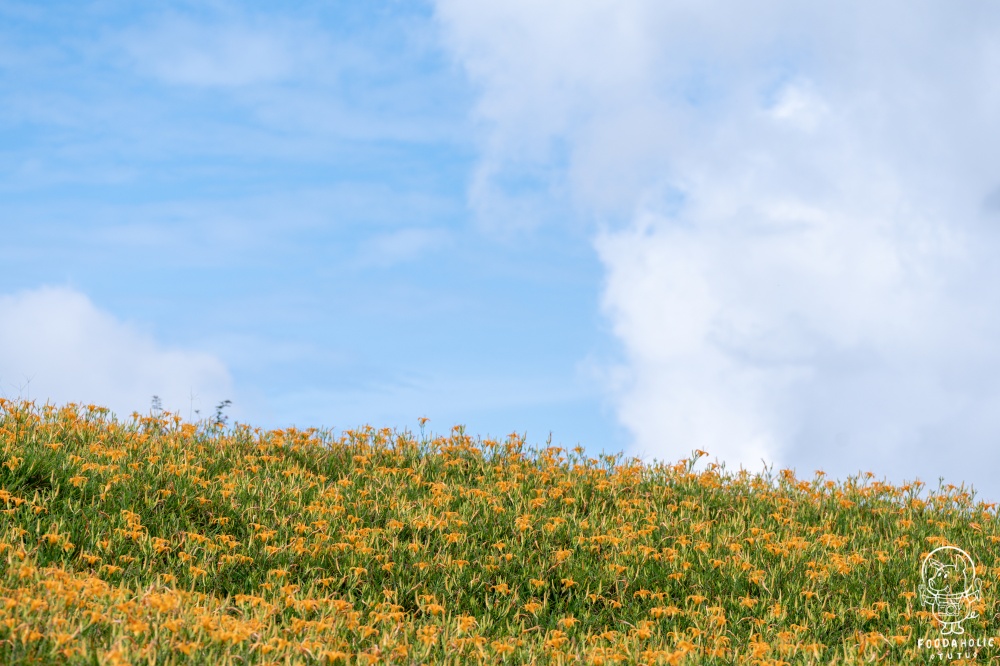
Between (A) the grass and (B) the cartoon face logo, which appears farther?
(B) the cartoon face logo

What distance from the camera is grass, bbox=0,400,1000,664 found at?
19.7 ft

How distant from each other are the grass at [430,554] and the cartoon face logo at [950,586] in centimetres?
11

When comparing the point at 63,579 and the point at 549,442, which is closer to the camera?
the point at 63,579

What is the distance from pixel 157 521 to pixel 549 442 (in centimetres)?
531

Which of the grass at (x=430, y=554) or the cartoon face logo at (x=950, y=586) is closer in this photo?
the grass at (x=430, y=554)

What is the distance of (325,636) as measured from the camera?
19.5 feet

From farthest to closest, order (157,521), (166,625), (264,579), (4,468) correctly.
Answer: (4,468), (157,521), (264,579), (166,625)

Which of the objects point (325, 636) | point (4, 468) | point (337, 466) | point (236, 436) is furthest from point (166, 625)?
point (236, 436)

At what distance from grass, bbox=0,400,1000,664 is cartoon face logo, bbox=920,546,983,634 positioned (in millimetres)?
111

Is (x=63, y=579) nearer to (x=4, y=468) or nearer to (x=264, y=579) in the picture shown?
(x=264, y=579)

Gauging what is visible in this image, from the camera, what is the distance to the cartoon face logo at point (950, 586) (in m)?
7.96

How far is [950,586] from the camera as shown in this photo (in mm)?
8781

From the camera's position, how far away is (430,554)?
8.57 metres

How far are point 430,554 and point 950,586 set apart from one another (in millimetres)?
4955
